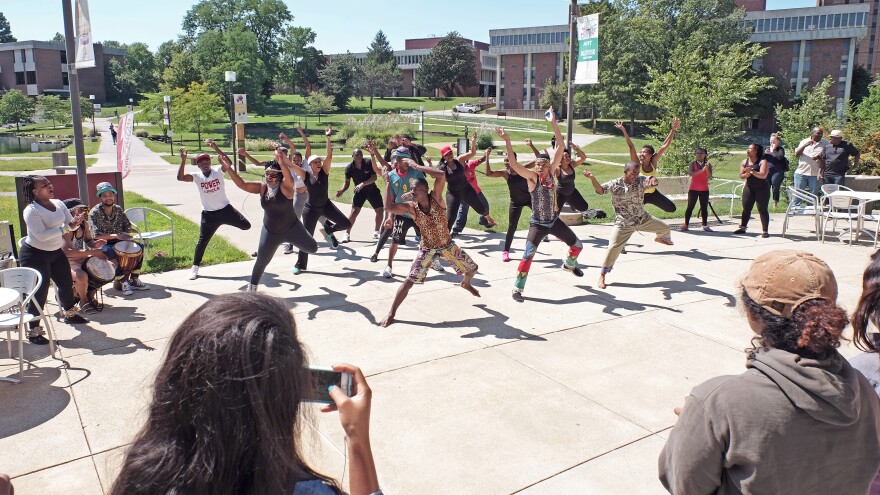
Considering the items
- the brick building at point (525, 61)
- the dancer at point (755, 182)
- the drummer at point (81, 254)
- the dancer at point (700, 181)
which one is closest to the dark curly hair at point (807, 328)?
the drummer at point (81, 254)

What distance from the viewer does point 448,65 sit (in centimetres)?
10531

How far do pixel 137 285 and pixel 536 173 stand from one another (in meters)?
5.45

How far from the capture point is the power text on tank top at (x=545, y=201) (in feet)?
27.0

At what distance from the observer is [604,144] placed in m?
49.6

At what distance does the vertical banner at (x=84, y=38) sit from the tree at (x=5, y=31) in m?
176

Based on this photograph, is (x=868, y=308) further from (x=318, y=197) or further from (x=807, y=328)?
(x=318, y=197)

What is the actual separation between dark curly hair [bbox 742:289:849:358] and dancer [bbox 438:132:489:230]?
28.2 ft

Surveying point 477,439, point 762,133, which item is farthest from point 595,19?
point 762,133

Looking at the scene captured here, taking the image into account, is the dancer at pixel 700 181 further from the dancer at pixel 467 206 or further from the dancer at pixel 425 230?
the dancer at pixel 425 230

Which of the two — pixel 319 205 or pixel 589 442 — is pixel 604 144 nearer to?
pixel 319 205

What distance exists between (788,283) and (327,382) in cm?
146

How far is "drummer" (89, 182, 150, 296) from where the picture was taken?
8312 millimetres

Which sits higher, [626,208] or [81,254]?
[626,208]

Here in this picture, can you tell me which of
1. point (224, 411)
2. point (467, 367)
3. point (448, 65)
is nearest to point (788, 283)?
point (224, 411)
